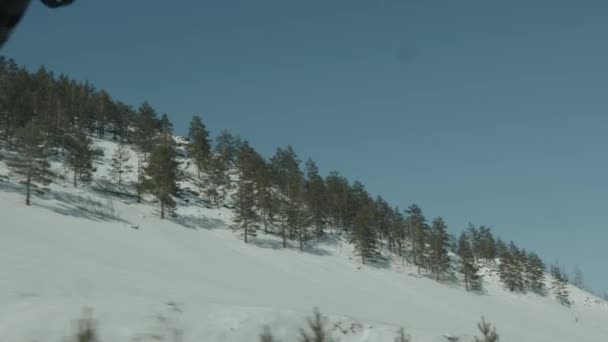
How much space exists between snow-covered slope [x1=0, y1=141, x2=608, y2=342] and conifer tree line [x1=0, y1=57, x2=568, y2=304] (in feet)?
10.1

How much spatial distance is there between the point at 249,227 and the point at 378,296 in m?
20.0

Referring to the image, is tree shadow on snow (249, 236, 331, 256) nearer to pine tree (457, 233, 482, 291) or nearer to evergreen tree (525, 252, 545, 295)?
pine tree (457, 233, 482, 291)

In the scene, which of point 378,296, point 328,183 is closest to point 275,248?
point 378,296

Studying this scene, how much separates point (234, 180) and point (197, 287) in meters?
60.2

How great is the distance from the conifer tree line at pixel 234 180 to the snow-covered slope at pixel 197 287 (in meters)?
3.07

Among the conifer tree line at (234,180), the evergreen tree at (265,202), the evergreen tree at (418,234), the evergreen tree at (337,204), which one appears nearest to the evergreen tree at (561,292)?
the conifer tree line at (234,180)

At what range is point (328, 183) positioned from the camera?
303 feet

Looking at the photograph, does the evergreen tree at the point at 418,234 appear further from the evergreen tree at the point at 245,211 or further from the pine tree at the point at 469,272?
the evergreen tree at the point at 245,211

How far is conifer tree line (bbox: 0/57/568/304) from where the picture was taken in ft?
205

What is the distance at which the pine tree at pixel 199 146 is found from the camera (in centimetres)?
8569

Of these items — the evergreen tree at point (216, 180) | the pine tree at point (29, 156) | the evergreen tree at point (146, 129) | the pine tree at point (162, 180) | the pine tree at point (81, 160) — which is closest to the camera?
the pine tree at point (29, 156)

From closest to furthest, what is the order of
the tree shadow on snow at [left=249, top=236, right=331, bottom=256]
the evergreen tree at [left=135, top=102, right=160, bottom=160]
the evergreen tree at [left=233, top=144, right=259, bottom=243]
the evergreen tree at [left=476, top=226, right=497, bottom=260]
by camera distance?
the evergreen tree at [left=233, top=144, right=259, bottom=243]
the tree shadow on snow at [left=249, top=236, right=331, bottom=256]
the evergreen tree at [left=135, top=102, right=160, bottom=160]
the evergreen tree at [left=476, top=226, right=497, bottom=260]

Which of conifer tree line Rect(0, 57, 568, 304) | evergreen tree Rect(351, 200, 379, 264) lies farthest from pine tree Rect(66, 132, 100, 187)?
evergreen tree Rect(351, 200, 379, 264)

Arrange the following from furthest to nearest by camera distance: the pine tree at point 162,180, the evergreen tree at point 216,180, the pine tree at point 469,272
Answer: the pine tree at point 469,272 → the evergreen tree at point 216,180 → the pine tree at point 162,180
